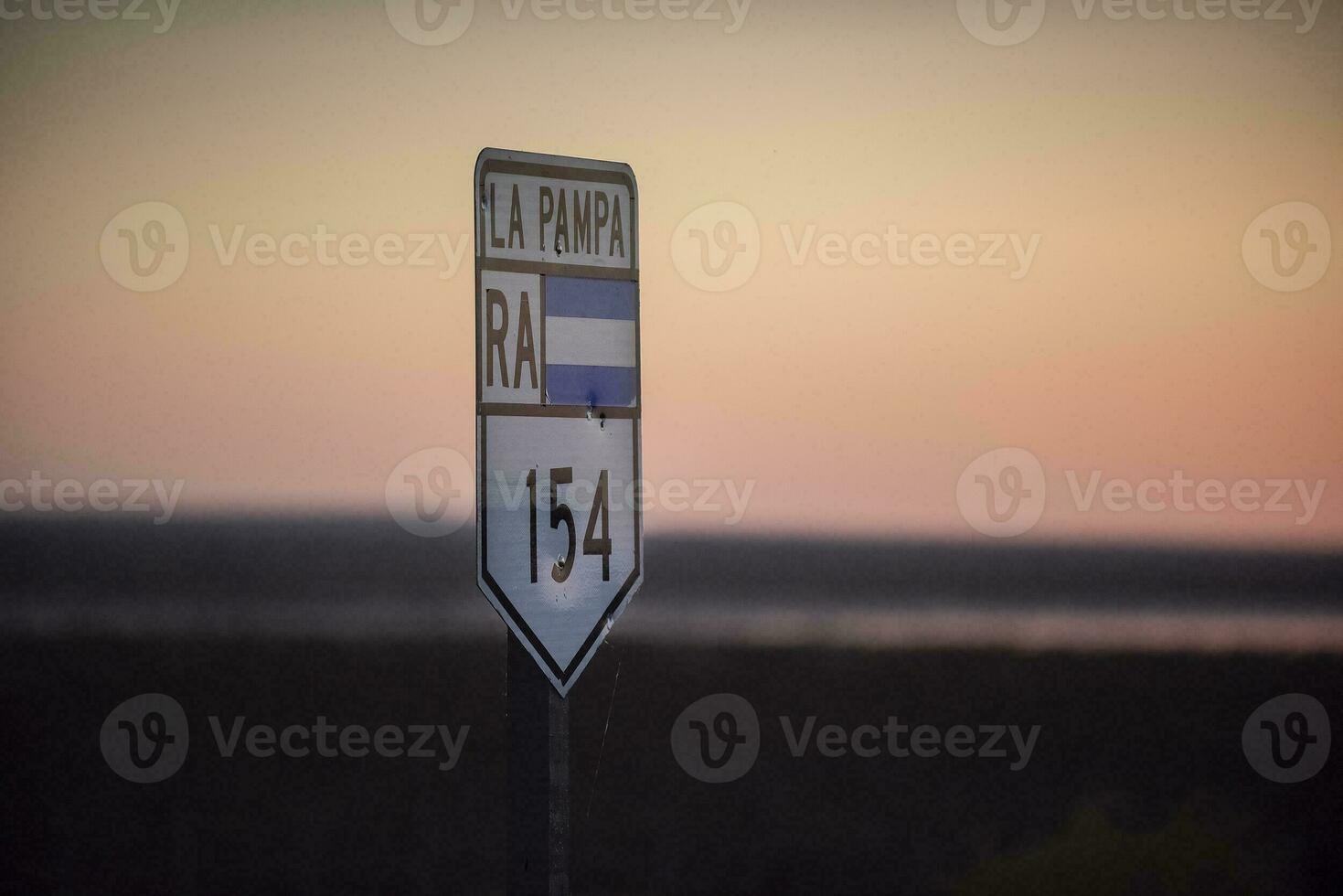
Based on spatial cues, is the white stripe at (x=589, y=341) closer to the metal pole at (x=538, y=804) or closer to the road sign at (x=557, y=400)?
the road sign at (x=557, y=400)

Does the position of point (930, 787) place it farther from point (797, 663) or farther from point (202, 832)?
point (202, 832)

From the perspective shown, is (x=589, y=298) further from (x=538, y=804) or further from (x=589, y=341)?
(x=538, y=804)

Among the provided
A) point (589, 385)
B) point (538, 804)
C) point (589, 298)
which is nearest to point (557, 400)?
point (589, 385)

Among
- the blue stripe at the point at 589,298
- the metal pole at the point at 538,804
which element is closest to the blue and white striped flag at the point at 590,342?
the blue stripe at the point at 589,298

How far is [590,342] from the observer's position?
202 centimetres

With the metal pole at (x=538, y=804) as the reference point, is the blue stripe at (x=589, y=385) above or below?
above

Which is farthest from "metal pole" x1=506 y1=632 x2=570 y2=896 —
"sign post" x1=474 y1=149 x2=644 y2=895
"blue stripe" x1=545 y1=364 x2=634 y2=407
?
"blue stripe" x1=545 y1=364 x2=634 y2=407

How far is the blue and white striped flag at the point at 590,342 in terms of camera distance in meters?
1.99

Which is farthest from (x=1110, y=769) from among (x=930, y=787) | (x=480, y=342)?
(x=480, y=342)

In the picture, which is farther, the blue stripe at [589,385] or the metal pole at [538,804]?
the blue stripe at [589,385]

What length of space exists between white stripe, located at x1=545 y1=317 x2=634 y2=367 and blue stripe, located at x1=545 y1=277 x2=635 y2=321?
0.04 ft

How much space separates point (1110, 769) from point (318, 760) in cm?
327

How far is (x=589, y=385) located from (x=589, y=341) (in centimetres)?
9

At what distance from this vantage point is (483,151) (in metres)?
1.90
